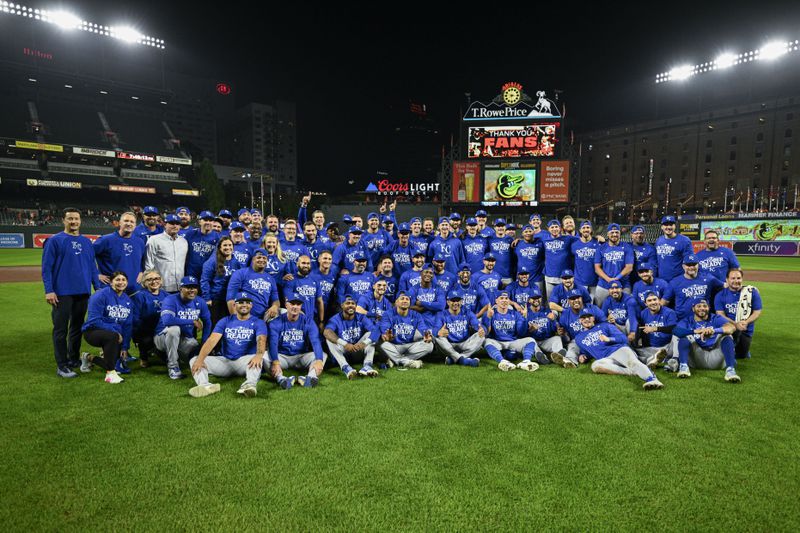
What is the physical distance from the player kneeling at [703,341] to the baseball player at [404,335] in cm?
370

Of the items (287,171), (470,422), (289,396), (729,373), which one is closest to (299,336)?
(289,396)

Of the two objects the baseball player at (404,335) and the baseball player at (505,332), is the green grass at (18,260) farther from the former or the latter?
the baseball player at (505,332)

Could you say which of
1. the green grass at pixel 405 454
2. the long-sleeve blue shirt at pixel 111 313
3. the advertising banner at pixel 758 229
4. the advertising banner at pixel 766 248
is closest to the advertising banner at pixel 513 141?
the advertising banner at pixel 758 229

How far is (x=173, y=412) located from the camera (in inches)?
191

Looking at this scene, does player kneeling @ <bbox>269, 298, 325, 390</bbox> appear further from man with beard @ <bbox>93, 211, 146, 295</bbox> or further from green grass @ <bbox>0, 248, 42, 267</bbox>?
green grass @ <bbox>0, 248, 42, 267</bbox>

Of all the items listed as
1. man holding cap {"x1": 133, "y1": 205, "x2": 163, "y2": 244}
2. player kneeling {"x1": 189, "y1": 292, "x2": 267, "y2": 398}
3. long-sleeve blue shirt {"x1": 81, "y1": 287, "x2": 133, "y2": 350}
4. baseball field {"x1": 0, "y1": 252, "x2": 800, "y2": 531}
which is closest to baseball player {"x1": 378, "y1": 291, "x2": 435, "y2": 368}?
baseball field {"x1": 0, "y1": 252, "x2": 800, "y2": 531}

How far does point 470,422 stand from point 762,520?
2390 mm

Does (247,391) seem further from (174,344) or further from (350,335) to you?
(350,335)

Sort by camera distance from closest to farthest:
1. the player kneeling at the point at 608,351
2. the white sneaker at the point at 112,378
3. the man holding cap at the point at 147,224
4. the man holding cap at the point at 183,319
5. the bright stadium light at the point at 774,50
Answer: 1. the white sneaker at the point at 112,378
2. the player kneeling at the point at 608,351
3. the man holding cap at the point at 183,319
4. the man holding cap at the point at 147,224
5. the bright stadium light at the point at 774,50

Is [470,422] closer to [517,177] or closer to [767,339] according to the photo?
[767,339]

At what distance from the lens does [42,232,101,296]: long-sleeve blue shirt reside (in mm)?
6090

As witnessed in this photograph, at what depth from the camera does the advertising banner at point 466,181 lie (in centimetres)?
3531

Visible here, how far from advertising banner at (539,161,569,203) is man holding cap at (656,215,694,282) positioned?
27.8m

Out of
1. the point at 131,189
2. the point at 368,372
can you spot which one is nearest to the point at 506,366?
the point at 368,372
